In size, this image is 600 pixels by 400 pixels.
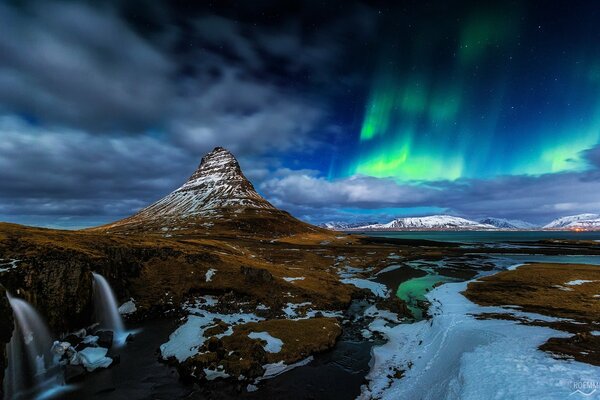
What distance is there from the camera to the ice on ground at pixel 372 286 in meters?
57.1

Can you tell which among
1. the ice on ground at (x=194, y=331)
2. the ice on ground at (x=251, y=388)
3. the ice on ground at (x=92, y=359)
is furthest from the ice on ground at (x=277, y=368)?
the ice on ground at (x=92, y=359)

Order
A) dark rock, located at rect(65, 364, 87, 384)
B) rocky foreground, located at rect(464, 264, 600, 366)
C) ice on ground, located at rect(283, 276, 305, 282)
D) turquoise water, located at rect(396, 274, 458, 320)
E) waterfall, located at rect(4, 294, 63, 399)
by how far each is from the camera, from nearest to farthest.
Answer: waterfall, located at rect(4, 294, 63, 399), rocky foreground, located at rect(464, 264, 600, 366), dark rock, located at rect(65, 364, 87, 384), turquoise water, located at rect(396, 274, 458, 320), ice on ground, located at rect(283, 276, 305, 282)

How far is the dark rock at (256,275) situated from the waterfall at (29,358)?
27505mm

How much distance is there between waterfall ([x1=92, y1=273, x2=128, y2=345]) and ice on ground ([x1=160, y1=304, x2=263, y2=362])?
6.49 metres

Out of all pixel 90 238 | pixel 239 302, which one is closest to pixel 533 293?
pixel 239 302

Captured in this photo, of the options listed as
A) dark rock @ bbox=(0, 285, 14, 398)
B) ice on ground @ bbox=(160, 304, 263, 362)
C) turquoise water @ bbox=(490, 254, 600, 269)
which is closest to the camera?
dark rock @ bbox=(0, 285, 14, 398)

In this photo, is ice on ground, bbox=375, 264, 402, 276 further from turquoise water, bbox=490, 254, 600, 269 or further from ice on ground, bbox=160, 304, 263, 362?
ice on ground, bbox=160, 304, 263, 362

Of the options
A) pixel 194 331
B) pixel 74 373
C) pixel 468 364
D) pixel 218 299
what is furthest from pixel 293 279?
pixel 468 364

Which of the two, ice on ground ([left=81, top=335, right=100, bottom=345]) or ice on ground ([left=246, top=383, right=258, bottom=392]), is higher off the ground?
ice on ground ([left=81, top=335, right=100, bottom=345])

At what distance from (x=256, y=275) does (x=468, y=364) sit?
35.6 meters

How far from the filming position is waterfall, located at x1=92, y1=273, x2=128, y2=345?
119ft

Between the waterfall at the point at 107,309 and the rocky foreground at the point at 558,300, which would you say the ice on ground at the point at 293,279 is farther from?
the rocky foreground at the point at 558,300

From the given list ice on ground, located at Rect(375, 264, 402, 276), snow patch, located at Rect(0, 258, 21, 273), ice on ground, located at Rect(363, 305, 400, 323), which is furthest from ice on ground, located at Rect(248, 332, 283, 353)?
ice on ground, located at Rect(375, 264, 402, 276)

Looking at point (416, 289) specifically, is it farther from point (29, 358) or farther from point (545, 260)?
point (545, 260)
